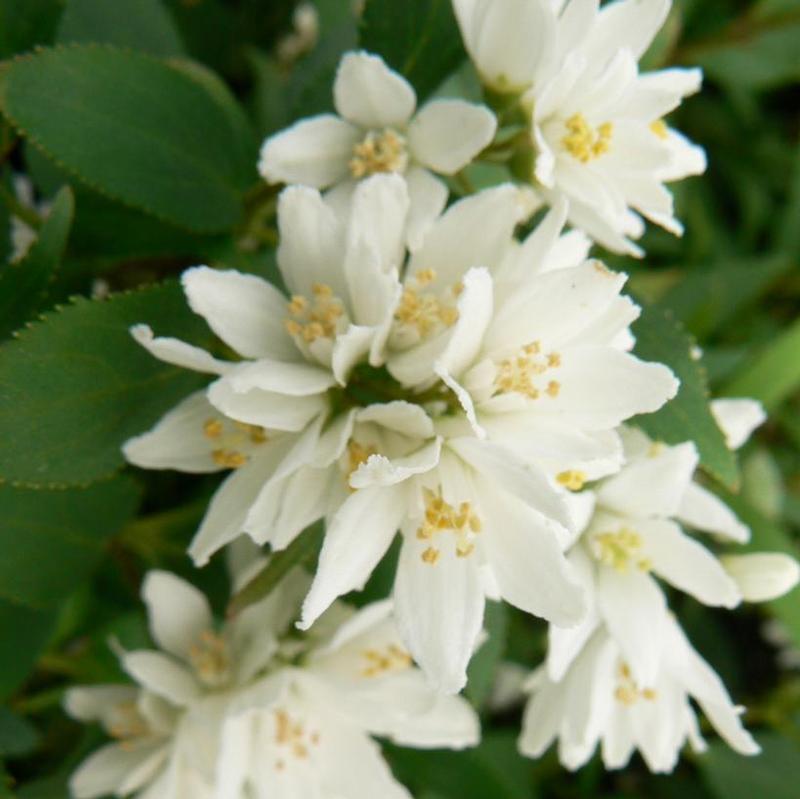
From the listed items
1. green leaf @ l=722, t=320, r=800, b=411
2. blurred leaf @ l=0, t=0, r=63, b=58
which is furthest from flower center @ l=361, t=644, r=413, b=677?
blurred leaf @ l=0, t=0, r=63, b=58

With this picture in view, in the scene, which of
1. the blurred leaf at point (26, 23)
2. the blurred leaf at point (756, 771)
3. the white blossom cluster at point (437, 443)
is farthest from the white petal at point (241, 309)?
the blurred leaf at point (756, 771)

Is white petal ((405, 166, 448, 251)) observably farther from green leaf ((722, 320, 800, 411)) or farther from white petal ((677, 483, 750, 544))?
green leaf ((722, 320, 800, 411))

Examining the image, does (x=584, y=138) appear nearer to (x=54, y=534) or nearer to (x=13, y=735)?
(x=54, y=534)

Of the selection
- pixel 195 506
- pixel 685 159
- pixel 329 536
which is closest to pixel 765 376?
pixel 685 159

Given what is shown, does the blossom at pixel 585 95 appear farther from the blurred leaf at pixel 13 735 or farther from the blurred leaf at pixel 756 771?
the blurred leaf at pixel 756 771

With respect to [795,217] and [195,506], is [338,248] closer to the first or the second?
[195,506]

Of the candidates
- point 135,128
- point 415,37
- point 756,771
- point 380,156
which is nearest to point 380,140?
point 380,156
